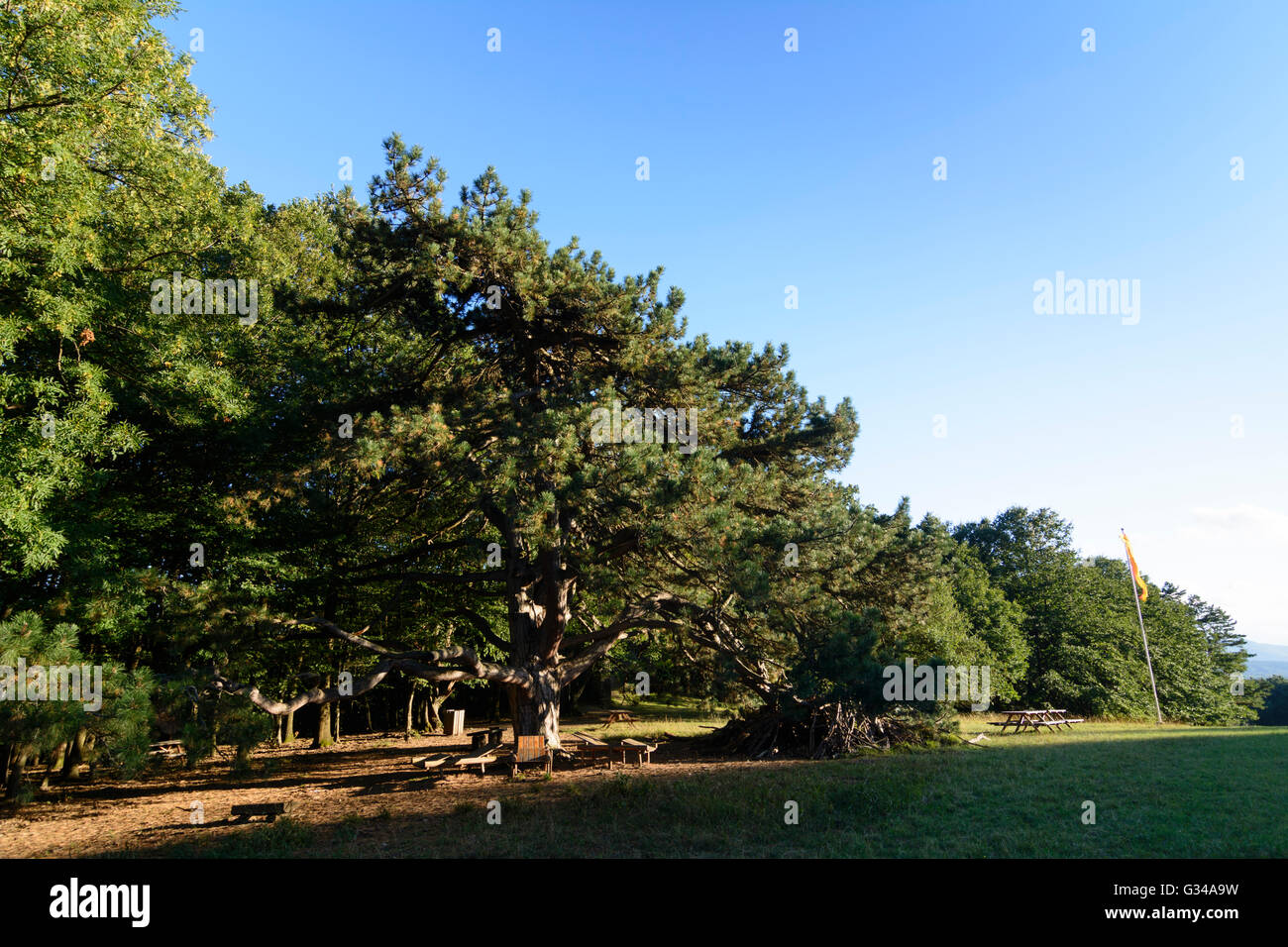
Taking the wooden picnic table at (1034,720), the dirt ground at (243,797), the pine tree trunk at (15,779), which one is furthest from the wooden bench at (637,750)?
the wooden picnic table at (1034,720)

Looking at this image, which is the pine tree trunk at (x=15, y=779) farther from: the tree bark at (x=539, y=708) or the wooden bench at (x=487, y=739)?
the tree bark at (x=539, y=708)

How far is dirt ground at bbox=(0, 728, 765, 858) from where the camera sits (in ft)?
34.0

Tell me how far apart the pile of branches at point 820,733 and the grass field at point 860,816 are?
243cm

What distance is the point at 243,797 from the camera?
13.9 metres

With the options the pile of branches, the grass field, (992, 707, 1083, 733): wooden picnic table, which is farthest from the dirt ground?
(992, 707, 1083, 733): wooden picnic table

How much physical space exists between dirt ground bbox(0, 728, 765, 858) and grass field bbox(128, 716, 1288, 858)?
32cm

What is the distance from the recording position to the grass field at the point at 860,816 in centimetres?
877

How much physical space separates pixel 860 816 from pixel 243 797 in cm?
1255

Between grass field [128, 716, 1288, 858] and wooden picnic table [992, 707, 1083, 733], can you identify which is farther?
wooden picnic table [992, 707, 1083, 733]

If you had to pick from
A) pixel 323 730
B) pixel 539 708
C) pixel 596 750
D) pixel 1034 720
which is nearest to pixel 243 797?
pixel 539 708

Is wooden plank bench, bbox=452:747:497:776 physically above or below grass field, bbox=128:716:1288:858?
below

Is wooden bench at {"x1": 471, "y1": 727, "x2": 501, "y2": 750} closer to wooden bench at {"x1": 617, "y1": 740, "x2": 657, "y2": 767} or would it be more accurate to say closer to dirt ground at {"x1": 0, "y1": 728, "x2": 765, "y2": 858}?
dirt ground at {"x1": 0, "y1": 728, "x2": 765, "y2": 858}

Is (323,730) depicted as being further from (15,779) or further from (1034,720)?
(1034,720)
